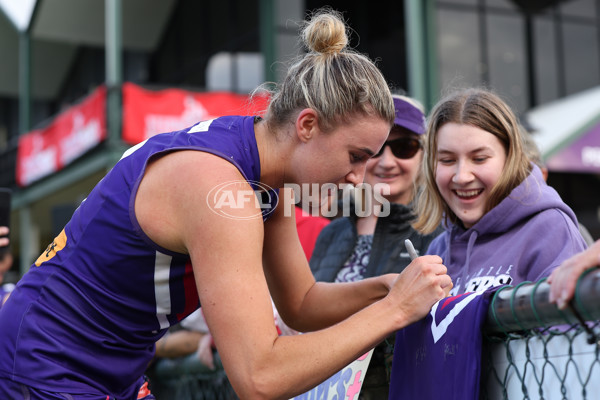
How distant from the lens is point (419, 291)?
180cm

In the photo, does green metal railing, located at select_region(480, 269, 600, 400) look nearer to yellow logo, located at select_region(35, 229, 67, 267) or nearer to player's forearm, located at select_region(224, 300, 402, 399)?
player's forearm, located at select_region(224, 300, 402, 399)

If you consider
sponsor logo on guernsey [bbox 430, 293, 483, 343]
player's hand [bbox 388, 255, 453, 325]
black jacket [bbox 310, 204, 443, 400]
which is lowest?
black jacket [bbox 310, 204, 443, 400]

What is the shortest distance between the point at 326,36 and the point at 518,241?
84 cm

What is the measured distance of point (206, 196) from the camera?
1.75 meters

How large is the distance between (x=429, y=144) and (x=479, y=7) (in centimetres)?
1293

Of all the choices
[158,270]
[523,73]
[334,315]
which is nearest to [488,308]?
[334,315]

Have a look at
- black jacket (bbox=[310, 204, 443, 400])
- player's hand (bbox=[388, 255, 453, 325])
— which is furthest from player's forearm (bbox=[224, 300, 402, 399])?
black jacket (bbox=[310, 204, 443, 400])

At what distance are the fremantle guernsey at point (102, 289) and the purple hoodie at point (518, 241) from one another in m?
0.79

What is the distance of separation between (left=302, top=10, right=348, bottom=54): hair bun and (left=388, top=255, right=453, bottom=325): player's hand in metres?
0.70

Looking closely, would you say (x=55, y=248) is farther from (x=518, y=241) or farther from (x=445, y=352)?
(x=518, y=241)

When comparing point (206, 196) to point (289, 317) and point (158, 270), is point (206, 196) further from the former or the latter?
point (289, 317)

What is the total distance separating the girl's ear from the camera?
1952 millimetres

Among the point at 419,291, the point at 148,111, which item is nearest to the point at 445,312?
the point at 419,291

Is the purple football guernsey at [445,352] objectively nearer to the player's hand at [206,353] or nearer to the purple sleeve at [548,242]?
the purple sleeve at [548,242]
